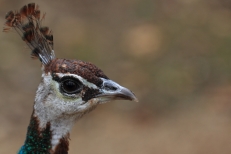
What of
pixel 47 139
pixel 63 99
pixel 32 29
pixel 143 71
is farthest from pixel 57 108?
pixel 143 71

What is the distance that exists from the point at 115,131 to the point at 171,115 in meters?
0.65

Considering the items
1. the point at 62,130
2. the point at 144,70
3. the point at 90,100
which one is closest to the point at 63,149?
the point at 62,130

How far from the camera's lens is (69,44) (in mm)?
5523

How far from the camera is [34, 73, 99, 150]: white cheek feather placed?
196cm

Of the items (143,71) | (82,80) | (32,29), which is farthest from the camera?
(143,71)

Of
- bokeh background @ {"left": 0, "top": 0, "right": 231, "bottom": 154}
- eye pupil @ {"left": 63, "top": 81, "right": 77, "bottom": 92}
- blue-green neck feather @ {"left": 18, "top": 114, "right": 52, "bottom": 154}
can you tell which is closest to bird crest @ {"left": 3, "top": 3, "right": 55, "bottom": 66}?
eye pupil @ {"left": 63, "top": 81, "right": 77, "bottom": 92}

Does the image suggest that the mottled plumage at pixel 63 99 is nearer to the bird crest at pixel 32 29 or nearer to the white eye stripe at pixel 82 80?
the white eye stripe at pixel 82 80

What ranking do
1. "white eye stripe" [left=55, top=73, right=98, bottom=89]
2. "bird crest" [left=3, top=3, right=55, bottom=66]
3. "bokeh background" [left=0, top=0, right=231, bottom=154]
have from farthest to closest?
"bokeh background" [left=0, top=0, right=231, bottom=154] → "bird crest" [left=3, top=3, right=55, bottom=66] → "white eye stripe" [left=55, top=73, right=98, bottom=89]

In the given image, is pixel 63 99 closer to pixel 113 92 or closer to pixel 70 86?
pixel 70 86

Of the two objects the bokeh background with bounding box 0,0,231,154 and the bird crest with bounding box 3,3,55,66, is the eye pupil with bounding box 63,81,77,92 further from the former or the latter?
the bokeh background with bounding box 0,0,231,154

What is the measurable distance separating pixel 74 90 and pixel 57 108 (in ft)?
0.37

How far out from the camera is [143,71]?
5.20 m

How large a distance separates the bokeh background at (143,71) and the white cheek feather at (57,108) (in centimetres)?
221

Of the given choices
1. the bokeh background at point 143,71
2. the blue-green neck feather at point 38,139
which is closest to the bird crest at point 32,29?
the blue-green neck feather at point 38,139
